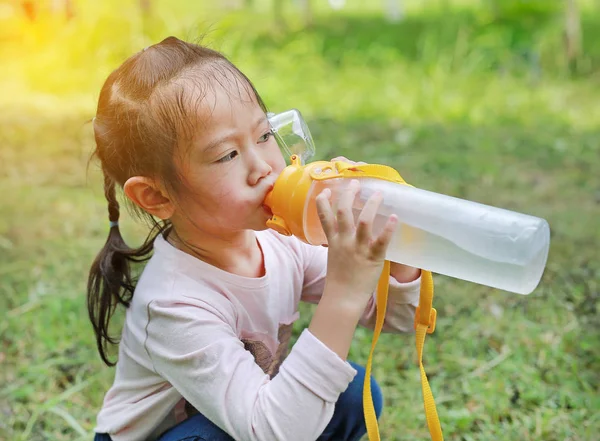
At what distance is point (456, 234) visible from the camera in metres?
1.26

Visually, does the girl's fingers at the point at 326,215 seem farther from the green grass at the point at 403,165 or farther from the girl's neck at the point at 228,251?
the green grass at the point at 403,165

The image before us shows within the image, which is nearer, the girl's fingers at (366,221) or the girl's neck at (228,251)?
the girl's fingers at (366,221)

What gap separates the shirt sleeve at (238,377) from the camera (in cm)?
124

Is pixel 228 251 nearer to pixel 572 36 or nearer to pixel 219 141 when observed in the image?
pixel 219 141

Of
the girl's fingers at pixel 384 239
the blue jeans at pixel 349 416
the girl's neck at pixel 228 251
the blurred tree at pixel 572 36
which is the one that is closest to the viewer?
the girl's fingers at pixel 384 239

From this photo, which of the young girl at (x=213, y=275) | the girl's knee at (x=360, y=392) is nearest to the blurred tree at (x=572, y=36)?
the girl's knee at (x=360, y=392)

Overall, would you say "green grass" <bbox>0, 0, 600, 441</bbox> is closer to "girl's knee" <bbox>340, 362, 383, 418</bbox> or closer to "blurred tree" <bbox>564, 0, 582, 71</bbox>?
"blurred tree" <bbox>564, 0, 582, 71</bbox>

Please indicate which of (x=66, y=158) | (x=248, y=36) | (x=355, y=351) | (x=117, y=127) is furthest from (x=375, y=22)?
(x=117, y=127)

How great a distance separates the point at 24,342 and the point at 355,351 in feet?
2.93

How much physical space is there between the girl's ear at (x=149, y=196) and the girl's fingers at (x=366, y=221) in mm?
354

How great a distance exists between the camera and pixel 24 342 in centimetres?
224

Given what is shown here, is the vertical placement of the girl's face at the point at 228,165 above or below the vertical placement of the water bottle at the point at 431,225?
above

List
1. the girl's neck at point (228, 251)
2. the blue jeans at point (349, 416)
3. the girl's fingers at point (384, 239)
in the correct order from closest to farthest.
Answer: the girl's fingers at point (384, 239)
the girl's neck at point (228, 251)
the blue jeans at point (349, 416)

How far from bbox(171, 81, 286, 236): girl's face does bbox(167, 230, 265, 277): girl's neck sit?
0.10 m
